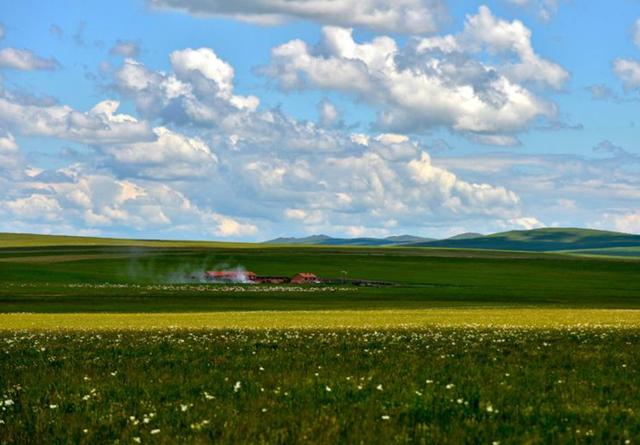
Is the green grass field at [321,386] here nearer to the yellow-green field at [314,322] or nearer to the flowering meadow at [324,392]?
the flowering meadow at [324,392]

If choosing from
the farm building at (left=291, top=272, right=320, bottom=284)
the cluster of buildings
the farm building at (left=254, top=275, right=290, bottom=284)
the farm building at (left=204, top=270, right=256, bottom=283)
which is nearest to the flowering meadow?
the farm building at (left=291, top=272, right=320, bottom=284)

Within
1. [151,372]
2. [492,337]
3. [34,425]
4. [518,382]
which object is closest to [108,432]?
[34,425]

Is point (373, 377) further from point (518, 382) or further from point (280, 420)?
point (280, 420)

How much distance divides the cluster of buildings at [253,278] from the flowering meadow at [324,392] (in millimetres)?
122645

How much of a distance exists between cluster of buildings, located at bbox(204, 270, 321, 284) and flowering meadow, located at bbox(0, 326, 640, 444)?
402 feet

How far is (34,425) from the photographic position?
51.0 ft

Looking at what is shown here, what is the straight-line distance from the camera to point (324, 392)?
722 inches

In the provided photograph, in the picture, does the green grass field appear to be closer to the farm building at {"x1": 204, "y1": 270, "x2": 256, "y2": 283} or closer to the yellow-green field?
the yellow-green field

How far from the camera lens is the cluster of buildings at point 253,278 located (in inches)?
6033

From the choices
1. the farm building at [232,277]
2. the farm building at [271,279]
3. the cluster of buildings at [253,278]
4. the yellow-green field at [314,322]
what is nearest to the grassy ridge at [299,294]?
the farm building at [232,277]

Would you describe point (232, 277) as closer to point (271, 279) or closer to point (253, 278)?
point (253, 278)

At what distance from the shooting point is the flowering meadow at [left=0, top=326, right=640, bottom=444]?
48.1 feet

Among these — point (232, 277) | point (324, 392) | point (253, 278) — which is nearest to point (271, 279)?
point (253, 278)

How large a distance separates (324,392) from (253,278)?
140825 mm
